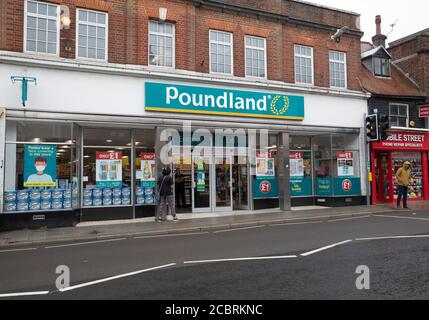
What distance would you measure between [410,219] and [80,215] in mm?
11275

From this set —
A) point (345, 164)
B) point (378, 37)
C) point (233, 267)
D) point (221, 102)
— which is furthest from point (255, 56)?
point (378, 37)

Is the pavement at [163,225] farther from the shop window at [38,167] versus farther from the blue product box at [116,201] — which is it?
the shop window at [38,167]

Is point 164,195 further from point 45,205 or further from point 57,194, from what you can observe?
point 45,205

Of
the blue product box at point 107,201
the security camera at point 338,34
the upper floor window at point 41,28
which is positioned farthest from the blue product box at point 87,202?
the security camera at point 338,34

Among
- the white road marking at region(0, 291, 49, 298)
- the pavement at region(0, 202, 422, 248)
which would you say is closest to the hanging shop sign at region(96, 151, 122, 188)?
the pavement at region(0, 202, 422, 248)

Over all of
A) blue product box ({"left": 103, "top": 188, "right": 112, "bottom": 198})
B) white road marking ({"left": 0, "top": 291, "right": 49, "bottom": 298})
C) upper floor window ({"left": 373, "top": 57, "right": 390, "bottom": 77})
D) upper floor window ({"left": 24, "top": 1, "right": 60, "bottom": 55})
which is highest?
upper floor window ({"left": 373, "top": 57, "right": 390, "bottom": 77})

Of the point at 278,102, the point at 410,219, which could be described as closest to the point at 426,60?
the point at 278,102

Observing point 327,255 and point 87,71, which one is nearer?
point 327,255

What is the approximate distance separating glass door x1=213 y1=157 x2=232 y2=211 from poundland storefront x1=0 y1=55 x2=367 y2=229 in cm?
5

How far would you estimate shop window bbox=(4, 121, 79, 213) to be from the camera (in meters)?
12.2

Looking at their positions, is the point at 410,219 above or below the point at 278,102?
below

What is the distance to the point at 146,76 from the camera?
46.7 ft

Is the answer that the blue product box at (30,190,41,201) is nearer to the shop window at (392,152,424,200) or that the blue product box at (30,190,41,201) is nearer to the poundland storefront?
the poundland storefront

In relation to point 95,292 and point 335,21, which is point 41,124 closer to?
point 95,292
